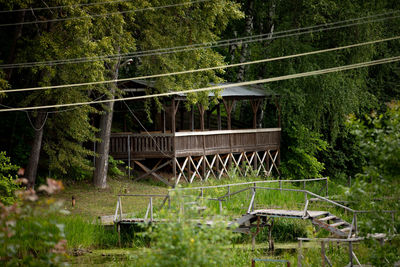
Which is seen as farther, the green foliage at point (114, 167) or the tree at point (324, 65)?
the tree at point (324, 65)

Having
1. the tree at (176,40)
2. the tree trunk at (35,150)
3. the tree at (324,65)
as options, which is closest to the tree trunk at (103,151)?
the tree at (176,40)

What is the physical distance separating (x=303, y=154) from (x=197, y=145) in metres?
7.01

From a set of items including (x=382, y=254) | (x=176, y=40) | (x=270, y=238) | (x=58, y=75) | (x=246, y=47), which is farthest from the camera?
(x=246, y=47)

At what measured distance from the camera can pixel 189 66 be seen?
23.6 m

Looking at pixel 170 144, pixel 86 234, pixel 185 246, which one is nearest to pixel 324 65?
pixel 170 144

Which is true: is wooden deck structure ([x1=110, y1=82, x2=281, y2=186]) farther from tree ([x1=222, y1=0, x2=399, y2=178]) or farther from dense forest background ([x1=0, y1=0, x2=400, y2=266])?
tree ([x1=222, y1=0, x2=399, y2=178])

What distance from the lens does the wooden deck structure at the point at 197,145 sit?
25.8m

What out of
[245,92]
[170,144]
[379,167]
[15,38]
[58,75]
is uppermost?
[15,38]

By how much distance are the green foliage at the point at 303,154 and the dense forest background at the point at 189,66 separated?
0.06 meters

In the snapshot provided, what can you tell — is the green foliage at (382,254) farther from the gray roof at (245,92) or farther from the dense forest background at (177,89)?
the gray roof at (245,92)

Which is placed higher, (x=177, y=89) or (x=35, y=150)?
(x=177, y=89)

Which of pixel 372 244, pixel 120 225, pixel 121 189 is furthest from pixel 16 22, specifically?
pixel 372 244

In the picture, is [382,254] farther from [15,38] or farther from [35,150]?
[15,38]

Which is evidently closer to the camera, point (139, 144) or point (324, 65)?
point (139, 144)
